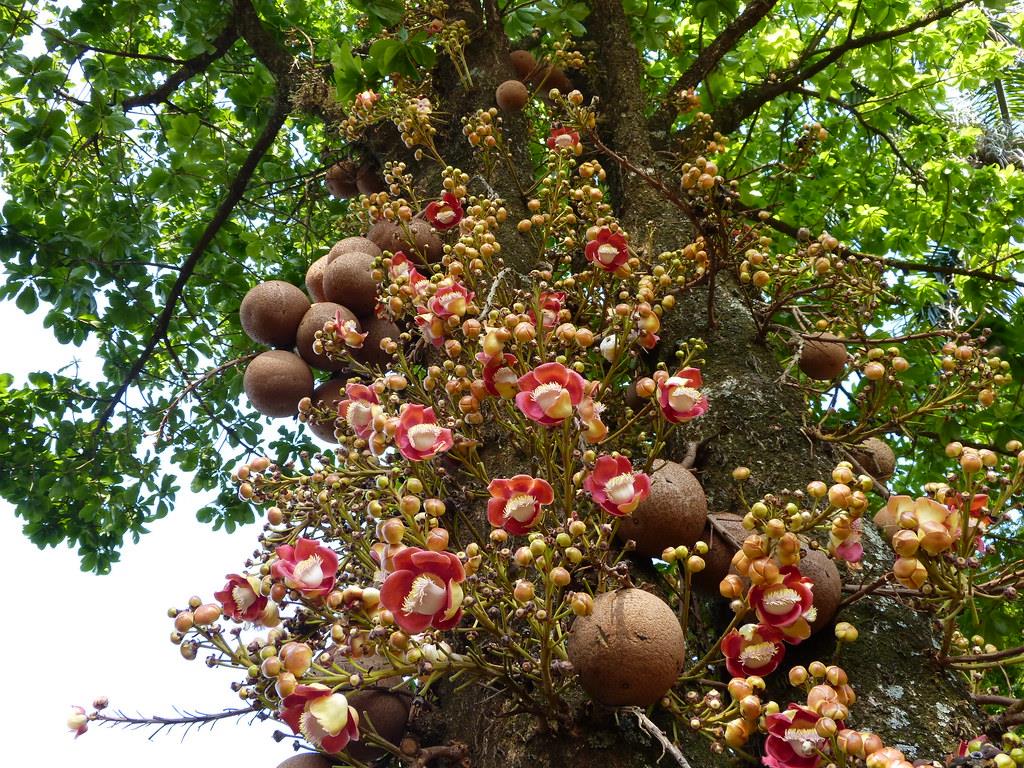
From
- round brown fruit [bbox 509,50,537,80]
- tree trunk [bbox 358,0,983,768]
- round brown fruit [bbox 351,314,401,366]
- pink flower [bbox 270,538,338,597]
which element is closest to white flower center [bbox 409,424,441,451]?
pink flower [bbox 270,538,338,597]

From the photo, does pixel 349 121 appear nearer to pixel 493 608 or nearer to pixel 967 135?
pixel 493 608

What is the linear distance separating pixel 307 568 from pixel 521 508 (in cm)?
35

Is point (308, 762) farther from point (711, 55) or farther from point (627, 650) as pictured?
point (711, 55)

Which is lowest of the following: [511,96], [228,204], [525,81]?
[511,96]

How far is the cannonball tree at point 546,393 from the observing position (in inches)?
48.8

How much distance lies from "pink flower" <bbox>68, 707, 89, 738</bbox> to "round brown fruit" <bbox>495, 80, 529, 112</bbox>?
2.34 meters

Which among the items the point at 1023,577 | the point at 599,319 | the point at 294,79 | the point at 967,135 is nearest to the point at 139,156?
the point at 294,79

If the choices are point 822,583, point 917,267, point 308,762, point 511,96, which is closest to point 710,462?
point 822,583

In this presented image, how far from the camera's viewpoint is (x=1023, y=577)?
1287 millimetres

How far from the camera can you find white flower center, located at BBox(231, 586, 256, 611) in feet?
4.39

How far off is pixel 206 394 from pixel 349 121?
2068 mm

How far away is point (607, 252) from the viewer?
70.8 inches

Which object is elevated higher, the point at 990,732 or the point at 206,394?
the point at 206,394

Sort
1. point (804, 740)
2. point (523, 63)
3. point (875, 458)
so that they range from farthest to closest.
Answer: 1. point (523, 63)
2. point (875, 458)
3. point (804, 740)
